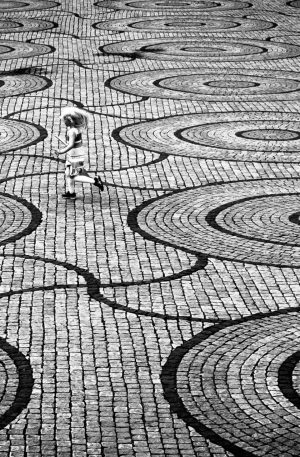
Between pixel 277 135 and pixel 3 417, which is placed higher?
pixel 3 417

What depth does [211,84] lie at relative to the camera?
25031 millimetres

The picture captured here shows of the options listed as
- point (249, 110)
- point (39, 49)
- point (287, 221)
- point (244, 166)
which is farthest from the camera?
point (39, 49)

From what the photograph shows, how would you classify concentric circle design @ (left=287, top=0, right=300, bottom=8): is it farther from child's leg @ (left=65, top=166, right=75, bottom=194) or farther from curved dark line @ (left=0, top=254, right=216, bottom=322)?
curved dark line @ (left=0, top=254, right=216, bottom=322)

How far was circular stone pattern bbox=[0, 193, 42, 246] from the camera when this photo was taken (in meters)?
14.5

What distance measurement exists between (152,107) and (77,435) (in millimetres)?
14149

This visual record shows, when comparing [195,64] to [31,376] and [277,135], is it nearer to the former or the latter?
[277,135]

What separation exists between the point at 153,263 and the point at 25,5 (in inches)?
1057

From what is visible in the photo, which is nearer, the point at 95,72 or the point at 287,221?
the point at 287,221

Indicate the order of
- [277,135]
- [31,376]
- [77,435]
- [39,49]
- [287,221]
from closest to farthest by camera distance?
[77,435], [31,376], [287,221], [277,135], [39,49]

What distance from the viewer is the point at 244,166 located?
1809cm

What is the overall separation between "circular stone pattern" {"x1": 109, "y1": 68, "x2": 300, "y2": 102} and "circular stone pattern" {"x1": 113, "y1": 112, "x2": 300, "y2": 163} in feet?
6.26

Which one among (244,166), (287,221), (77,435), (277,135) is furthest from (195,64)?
(77,435)

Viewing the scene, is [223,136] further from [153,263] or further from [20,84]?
[153,263]

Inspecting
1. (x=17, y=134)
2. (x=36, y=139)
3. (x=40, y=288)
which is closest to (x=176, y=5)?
(x=17, y=134)
